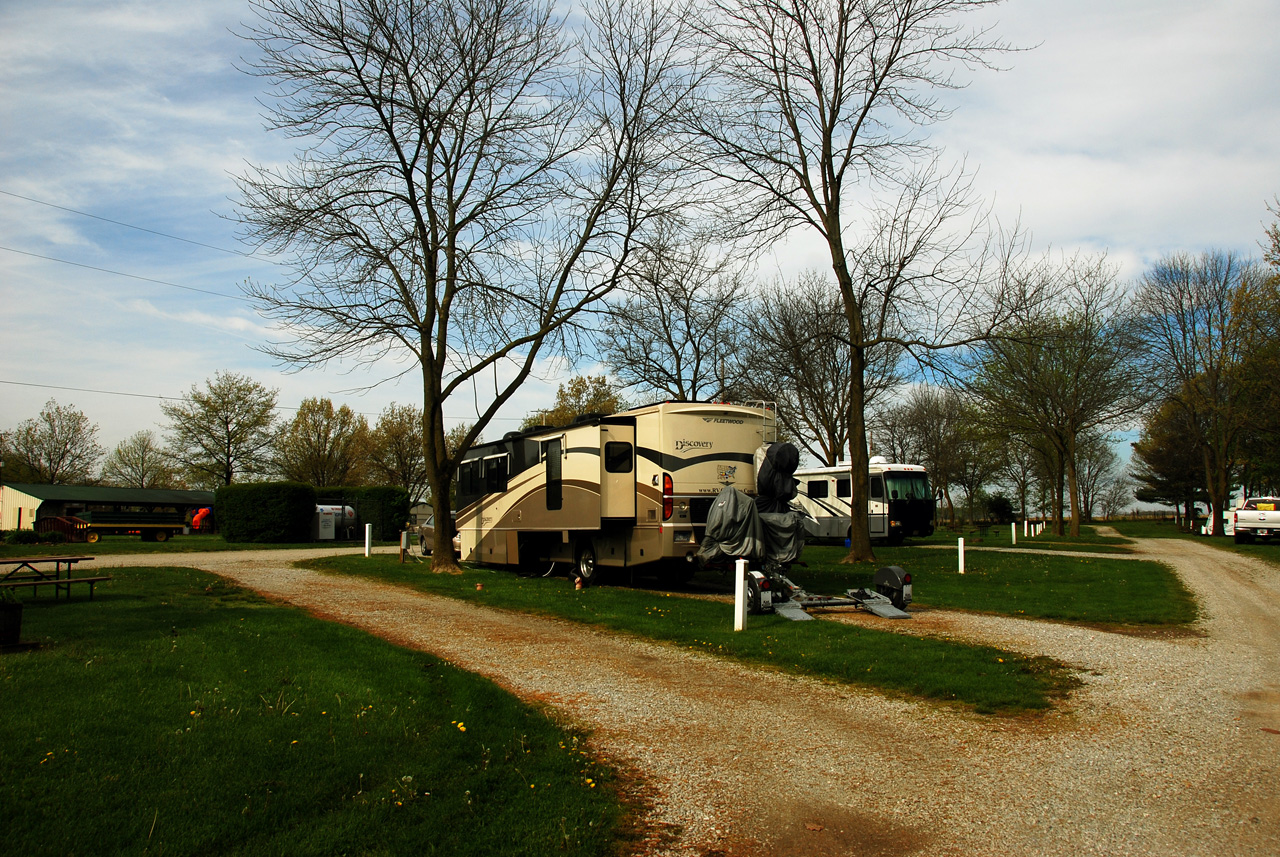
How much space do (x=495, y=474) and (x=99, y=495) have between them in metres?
44.3

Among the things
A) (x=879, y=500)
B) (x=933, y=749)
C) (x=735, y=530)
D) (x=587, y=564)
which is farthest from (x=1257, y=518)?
(x=933, y=749)

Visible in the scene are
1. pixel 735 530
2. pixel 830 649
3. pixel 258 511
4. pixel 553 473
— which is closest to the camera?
pixel 830 649

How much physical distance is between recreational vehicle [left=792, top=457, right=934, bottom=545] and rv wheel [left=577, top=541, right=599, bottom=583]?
1681 cm

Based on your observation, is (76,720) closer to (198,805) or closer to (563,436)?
(198,805)

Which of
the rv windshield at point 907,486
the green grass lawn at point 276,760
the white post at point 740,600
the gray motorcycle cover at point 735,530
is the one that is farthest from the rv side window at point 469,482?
the rv windshield at point 907,486

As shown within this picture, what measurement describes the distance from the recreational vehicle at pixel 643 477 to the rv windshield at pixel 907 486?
20.0 meters

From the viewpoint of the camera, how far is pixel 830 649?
8.54m

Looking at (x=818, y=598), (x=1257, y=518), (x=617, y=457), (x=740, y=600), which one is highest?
(x=617, y=457)

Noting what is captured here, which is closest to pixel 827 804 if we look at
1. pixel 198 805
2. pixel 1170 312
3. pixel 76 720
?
pixel 198 805

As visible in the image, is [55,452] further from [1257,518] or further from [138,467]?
[1257,518]

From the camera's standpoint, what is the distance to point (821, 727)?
604cm

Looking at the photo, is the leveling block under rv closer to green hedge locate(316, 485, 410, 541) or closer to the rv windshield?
the rv windshield

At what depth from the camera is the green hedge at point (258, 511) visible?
1405 inches

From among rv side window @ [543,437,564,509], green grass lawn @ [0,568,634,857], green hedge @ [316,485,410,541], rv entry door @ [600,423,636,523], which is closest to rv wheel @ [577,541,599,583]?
rv side window @ [543,437,564,509]
